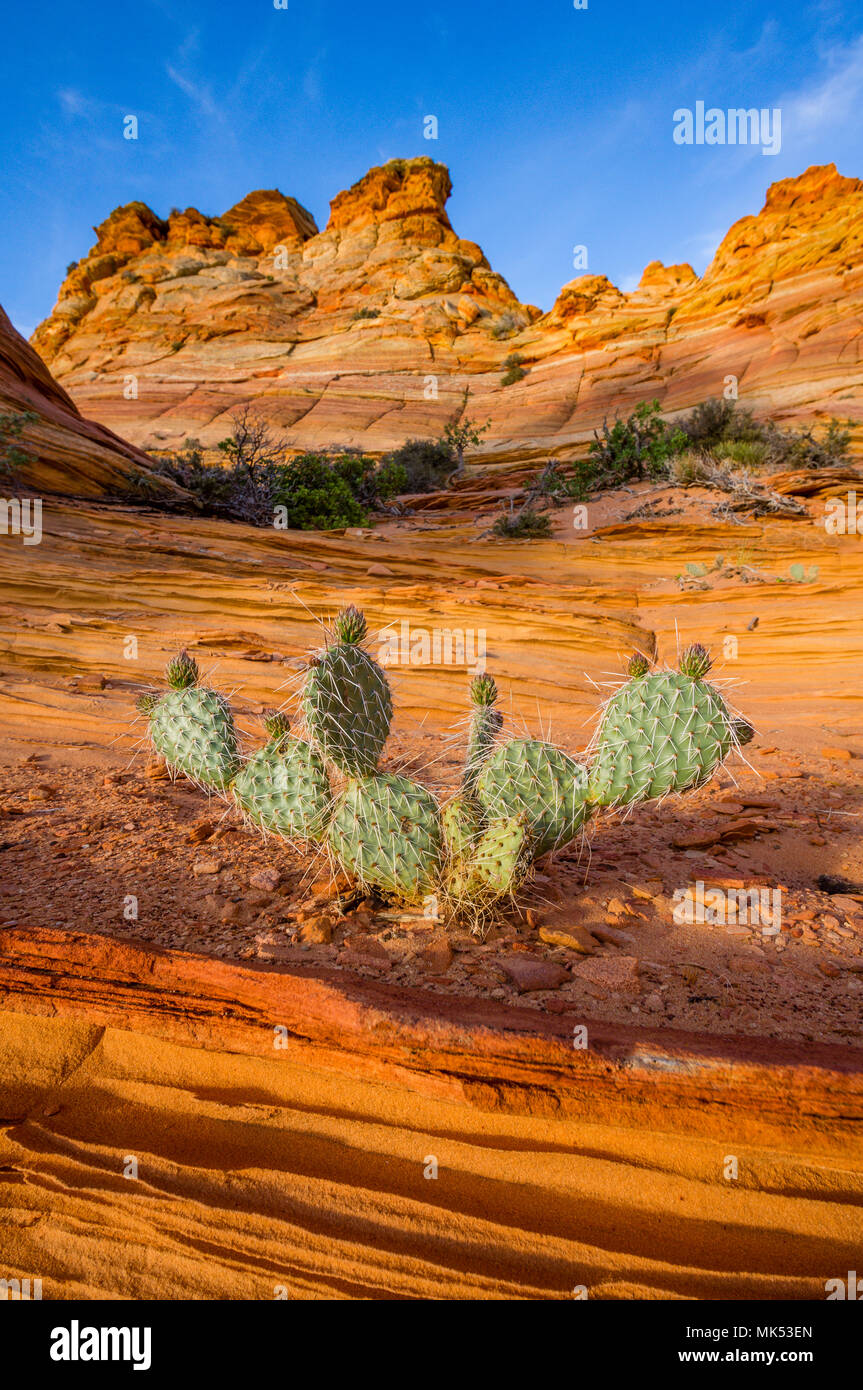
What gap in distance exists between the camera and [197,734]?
3115 mm

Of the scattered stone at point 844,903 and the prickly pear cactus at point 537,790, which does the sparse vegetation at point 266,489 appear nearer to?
the prickly pear cactus at point 537,790

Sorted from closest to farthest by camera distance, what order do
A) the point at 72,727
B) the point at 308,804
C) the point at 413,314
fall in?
the point at 308,804
the point at 72,727
the point at 413,314

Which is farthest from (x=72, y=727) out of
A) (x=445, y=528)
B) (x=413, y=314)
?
(x=413, y=314)

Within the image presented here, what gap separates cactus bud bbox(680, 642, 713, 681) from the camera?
8.40 ft

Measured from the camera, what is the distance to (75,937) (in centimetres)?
215

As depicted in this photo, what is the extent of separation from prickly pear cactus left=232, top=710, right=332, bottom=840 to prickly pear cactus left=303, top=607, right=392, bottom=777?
0.83ft

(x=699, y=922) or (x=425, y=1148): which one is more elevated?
(x=699, y=922)

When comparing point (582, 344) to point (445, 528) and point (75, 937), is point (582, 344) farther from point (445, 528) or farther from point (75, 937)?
point (75, 937)

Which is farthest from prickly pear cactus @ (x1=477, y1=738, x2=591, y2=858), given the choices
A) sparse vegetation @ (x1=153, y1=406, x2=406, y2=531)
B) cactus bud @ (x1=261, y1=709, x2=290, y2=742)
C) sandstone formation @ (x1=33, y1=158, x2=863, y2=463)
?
sandstone formation @ (x1=33, y1=158, x2=863, y2=463)

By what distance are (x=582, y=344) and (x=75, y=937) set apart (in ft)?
134

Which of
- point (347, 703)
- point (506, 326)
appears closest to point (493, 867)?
point (347, 703)

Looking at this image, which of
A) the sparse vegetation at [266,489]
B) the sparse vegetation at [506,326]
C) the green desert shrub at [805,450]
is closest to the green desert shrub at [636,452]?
the green desert shrub at [805,450]

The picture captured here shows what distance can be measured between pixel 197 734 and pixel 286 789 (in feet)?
2.03

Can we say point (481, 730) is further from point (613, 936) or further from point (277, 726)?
point (613, 936)
